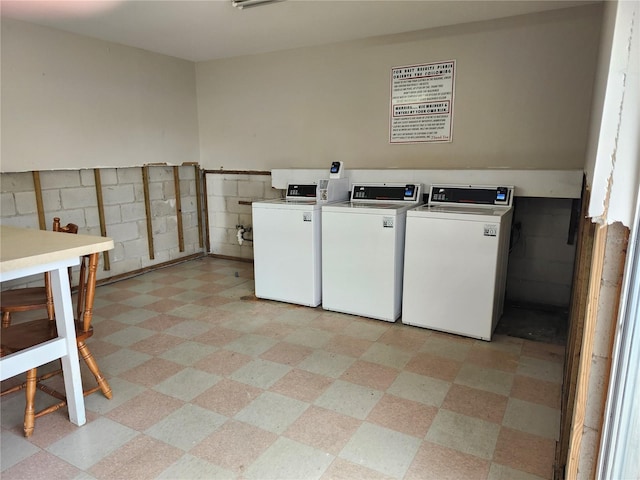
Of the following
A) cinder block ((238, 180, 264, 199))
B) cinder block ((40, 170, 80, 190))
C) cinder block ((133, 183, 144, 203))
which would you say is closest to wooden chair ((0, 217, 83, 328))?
cinder block ((40, 170, 80, 190))

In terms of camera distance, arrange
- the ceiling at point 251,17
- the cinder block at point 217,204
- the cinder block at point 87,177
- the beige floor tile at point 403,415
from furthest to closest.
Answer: the cinder block at point 217,204
the cinder block at point 87,177
the ceiling at point 251,17
the beige floor tile at point 403,415

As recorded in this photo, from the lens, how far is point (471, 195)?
3.36 meters

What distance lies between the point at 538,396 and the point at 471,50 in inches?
110

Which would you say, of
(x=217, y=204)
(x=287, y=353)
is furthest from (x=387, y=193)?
(x=217, y=204)

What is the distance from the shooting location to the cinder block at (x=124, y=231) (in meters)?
4.38

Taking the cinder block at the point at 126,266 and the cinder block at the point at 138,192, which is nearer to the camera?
the cinder block at the point at 126,266

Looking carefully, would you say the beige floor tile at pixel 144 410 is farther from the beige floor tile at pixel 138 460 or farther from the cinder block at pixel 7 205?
the cinder block at pixel 7 205

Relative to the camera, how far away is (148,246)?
4.77m

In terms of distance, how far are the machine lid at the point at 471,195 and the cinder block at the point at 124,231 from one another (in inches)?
127

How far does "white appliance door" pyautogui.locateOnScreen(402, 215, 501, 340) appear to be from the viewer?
2857 mm

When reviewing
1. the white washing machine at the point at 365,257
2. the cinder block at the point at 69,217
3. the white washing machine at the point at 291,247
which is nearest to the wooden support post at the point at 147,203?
the cinder block at the point at 69,217

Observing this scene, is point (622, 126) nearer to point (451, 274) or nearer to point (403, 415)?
point (403, 415)

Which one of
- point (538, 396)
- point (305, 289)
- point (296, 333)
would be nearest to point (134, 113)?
point (305, 289)

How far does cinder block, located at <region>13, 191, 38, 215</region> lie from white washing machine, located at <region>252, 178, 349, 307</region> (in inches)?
78.3
